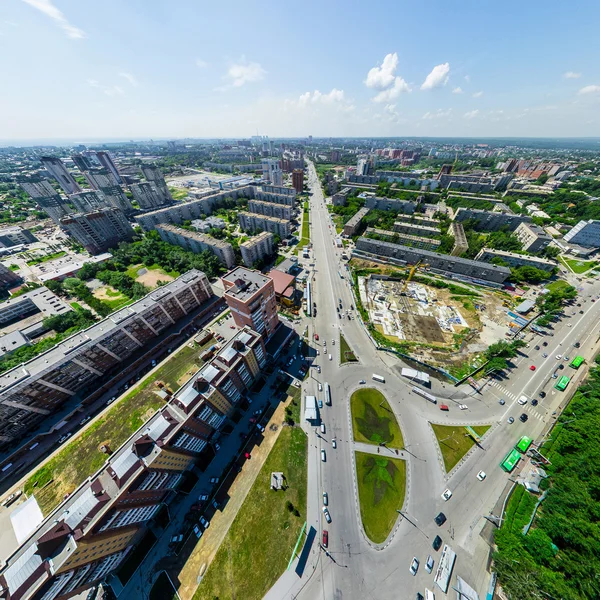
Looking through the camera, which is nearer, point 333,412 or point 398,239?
point 333,412

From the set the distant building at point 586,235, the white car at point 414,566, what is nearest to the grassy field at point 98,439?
the white car at point 414,566

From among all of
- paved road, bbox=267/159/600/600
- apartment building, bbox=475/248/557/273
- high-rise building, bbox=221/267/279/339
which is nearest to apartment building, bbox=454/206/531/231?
apartment building, bbox=475/248/557/273

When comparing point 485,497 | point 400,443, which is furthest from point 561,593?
point 400,443

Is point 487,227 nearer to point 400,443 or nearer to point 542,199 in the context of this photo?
point 542,199

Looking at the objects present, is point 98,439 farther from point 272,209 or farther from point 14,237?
point 14,237

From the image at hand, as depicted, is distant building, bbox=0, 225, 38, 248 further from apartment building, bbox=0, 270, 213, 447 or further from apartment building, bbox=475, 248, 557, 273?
apartment building, bbox=475, 248, 557, 273

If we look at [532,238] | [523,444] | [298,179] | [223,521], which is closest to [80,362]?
[223,521]
